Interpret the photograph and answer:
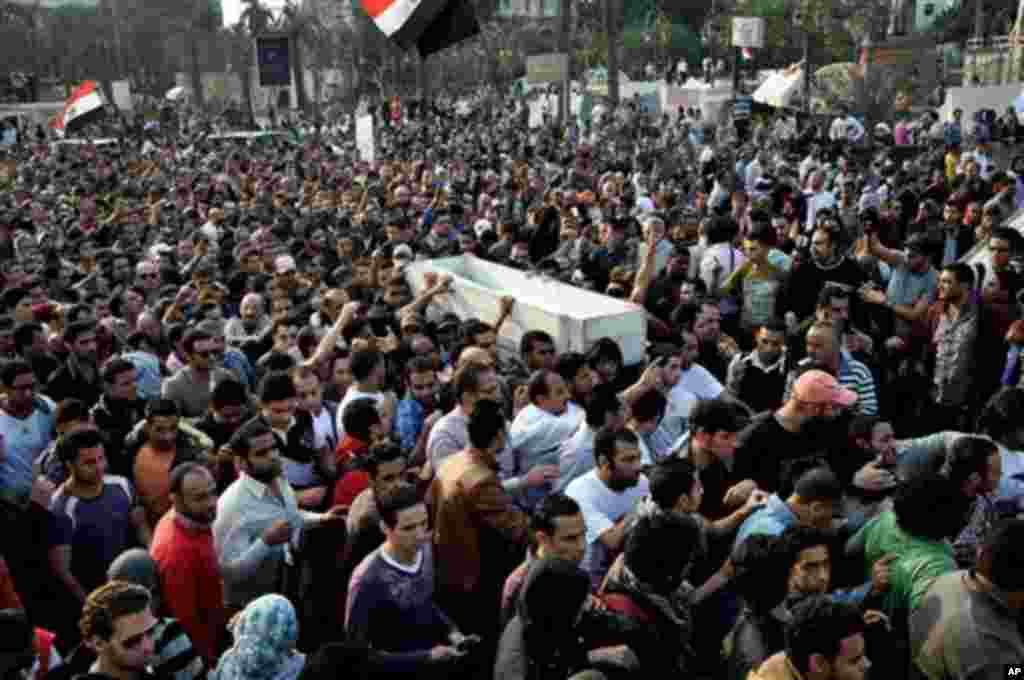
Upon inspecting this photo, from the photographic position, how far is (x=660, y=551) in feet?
10.7

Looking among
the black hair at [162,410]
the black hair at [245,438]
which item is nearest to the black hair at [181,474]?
the black hair at [245,438]

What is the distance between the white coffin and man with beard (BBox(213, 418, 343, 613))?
3.21 meters

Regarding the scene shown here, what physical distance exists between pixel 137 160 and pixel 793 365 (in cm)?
2230

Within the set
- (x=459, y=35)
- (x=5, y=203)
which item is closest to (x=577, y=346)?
(x=459, y=35)

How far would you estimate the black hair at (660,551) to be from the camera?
327 centimetres

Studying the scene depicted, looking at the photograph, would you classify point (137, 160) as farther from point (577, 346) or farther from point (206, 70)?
point (206, 70)

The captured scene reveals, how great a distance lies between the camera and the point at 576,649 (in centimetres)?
303

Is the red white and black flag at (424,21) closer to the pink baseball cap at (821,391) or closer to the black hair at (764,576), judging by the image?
the pink baseball cap at (821,391)

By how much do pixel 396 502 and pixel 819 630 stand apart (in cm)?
154

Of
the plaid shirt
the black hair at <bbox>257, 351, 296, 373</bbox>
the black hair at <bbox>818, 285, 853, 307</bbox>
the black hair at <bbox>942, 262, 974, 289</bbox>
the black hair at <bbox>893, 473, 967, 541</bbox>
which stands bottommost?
the plaid shirt

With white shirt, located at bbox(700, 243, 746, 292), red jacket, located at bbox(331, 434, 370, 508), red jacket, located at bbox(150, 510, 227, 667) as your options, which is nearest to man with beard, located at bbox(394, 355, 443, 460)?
red jacket, located at bbox(331, 434, 370, 508)

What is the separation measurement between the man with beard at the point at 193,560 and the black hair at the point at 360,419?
946 mm

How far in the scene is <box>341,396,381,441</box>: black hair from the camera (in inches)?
190

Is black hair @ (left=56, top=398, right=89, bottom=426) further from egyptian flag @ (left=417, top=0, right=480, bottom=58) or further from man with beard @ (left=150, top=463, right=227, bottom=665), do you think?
egyptian flag @ (left=417, top=0, right=480, bottom=58)
